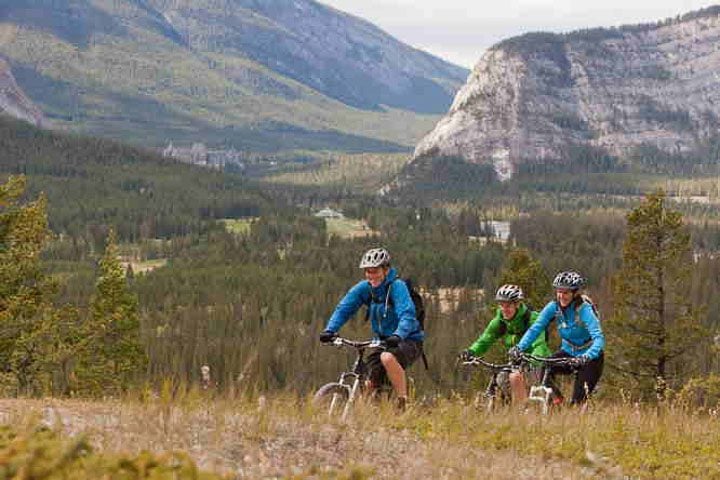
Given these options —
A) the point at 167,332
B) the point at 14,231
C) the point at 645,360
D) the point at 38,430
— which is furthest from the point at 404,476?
the point at 167,332

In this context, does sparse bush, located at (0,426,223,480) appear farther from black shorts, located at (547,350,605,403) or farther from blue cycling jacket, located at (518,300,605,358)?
black shorts, located at (547,350,605,403)

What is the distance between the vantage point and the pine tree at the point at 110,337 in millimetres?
39156

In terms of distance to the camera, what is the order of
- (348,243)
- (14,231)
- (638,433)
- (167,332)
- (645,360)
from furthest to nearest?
(348,243), (167,332), (645,360), (14,231), (638,433)

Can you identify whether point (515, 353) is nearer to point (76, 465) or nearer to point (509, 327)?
point (509, 327)

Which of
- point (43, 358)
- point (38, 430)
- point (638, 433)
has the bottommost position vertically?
point (43, 358)

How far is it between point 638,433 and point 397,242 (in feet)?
591

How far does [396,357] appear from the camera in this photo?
505 inches

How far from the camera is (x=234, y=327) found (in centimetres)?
11131

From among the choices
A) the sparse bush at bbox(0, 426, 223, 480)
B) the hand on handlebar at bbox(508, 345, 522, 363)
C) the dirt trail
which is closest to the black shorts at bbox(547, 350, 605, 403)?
the hand on handlebar at bbox(508, 345, 522, 363)

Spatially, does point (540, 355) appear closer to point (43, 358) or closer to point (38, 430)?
point (38, 430)

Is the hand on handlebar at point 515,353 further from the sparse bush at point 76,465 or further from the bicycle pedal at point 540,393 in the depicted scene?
the sparse bush at point 76,465

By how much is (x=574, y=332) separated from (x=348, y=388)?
4.88 m

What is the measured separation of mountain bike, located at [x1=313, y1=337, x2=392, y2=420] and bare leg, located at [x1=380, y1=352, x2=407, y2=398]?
0.17m

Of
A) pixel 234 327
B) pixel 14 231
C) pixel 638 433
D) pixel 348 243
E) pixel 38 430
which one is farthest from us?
pixel 348 243
